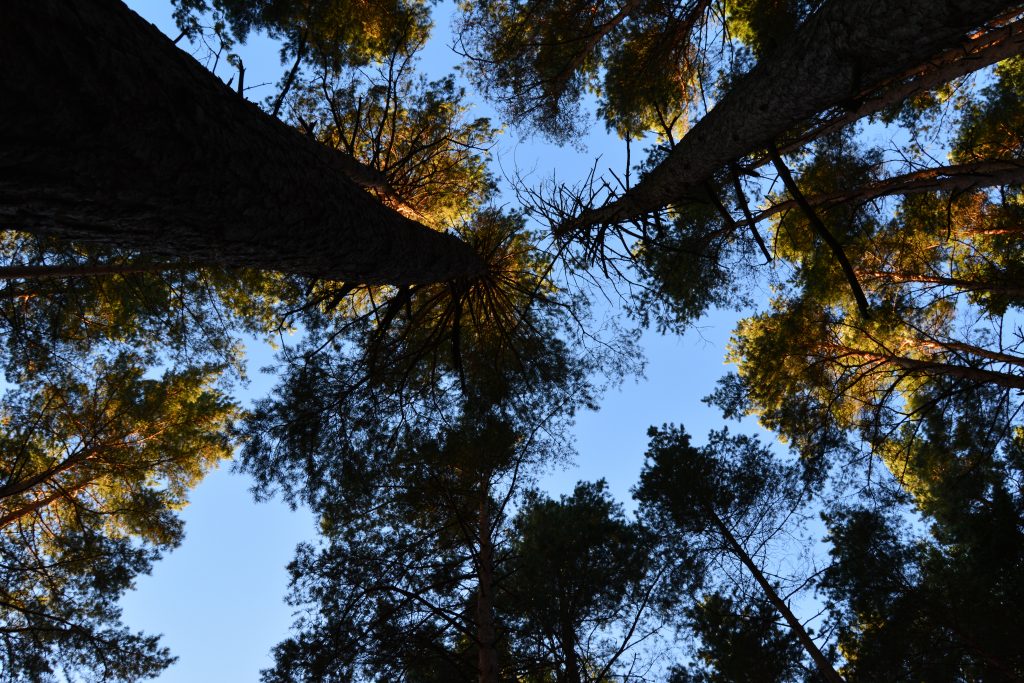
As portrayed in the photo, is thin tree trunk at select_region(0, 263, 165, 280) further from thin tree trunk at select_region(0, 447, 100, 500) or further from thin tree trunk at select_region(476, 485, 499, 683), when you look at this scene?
thin tree trunk at select_region(476, 485, 499, 683)

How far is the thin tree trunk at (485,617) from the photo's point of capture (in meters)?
4.34

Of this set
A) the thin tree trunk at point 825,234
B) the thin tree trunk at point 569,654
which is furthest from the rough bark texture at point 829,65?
the thin tree trunk at point 569,654

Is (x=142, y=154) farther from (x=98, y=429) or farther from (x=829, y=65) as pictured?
(x=98, y=429)

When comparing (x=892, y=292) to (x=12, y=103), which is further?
(x=892, y=292)

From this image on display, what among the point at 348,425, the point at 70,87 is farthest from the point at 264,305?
the point at 70,87

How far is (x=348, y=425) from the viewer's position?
5.45 meters

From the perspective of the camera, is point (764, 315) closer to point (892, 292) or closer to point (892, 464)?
point (892, 292)

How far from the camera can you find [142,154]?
136 cm

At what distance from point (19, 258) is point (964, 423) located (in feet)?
41.4

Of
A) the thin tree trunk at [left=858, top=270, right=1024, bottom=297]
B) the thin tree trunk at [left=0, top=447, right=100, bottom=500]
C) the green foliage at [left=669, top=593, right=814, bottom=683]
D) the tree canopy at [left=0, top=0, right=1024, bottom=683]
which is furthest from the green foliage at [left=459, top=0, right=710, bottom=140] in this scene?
the thin tree trunk at [left=0, top=447, right=100, bottom=500]

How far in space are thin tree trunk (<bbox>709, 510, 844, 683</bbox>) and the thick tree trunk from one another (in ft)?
22.0

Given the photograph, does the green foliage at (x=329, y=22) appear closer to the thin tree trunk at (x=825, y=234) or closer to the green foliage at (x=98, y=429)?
the green foliage at (x=98, y=429)

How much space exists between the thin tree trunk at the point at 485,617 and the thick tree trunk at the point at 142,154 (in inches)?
139

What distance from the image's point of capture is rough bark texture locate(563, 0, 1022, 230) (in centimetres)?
154
